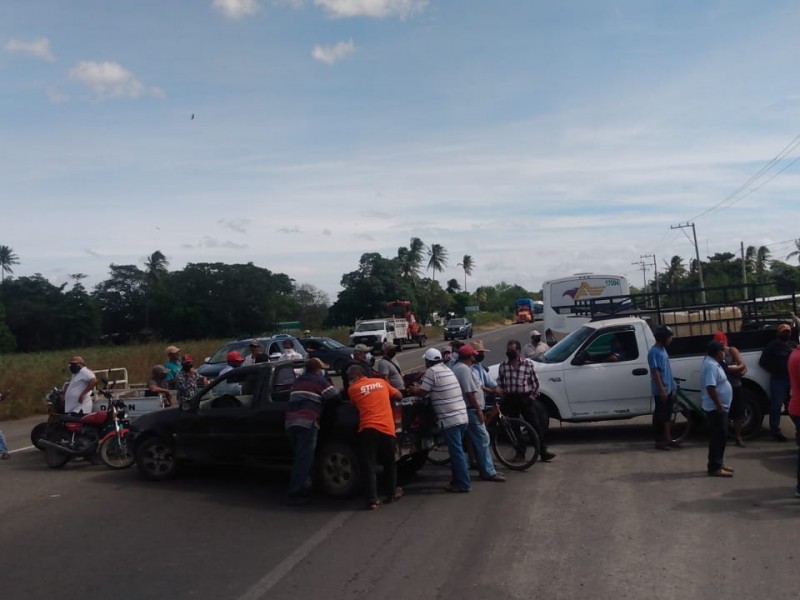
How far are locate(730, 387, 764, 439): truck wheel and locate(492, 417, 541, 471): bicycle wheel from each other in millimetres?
3408

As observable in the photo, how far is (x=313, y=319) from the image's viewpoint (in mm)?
90250

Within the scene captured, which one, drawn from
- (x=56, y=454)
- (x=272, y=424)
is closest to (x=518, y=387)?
(x=272, y=424)

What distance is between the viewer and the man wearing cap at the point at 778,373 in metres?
11.4

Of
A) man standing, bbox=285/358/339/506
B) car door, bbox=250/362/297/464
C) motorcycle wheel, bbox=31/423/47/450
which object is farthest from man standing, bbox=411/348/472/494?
motorcycle wheel, bbox=31/423/47/450

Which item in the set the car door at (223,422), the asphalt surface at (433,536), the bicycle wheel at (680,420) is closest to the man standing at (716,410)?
the asphalt surface at (433,536)

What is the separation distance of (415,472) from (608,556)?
416cm

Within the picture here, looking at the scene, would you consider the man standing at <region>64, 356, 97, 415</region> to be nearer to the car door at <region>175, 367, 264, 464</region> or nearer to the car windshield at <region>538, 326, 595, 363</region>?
the car door at <region>175, 367, 264, 464</region>

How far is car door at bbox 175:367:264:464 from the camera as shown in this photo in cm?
977

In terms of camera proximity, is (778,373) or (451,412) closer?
(451,412)

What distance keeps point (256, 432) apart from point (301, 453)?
1136 millimetres

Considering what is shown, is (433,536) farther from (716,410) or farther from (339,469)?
(716,410)

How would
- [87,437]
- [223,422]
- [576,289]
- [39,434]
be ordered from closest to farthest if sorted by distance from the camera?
[223,422]
[87,437]
[39,434]
[576,289]

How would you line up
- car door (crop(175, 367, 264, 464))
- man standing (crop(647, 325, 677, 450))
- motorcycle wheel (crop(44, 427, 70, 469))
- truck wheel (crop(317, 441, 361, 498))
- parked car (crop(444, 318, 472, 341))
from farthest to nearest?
parked car (crop(444, 318, 472, 341))
motorcycle wheel (crop(44, 427, 70, 469))
man standing (crop(647, 325, 677, 450))
car door (crop(175, 367, 264, 464))
truck wheel (crop(317, 441, 361, 498))

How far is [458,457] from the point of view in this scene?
359 inches
